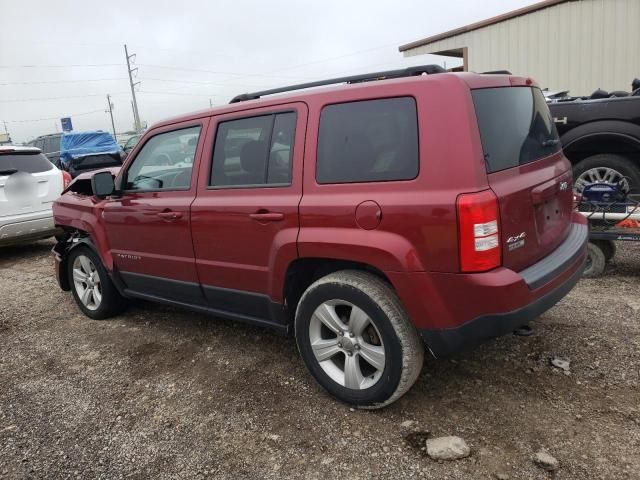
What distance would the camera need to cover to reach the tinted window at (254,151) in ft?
10.1

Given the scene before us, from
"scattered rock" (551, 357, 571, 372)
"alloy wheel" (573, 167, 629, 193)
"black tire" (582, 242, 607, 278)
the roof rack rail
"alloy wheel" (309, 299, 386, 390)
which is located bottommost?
"scattered rock" (551, 357, 571, 372)

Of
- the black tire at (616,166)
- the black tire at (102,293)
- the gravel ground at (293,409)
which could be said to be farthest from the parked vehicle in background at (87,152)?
the black tire at (616,166)

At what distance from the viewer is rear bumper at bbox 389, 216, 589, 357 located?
7.99 ft

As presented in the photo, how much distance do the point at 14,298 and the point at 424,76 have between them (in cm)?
525

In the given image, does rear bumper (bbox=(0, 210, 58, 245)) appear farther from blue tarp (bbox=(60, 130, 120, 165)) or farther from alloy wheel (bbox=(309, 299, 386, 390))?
blue tarp (bbox=(60, 130, 120, 165))

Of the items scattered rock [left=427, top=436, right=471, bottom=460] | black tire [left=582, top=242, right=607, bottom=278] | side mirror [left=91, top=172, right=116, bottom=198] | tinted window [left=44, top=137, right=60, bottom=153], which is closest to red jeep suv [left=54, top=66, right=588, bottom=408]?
scattered rock [left=427, top=436, right=471, bottom=460]

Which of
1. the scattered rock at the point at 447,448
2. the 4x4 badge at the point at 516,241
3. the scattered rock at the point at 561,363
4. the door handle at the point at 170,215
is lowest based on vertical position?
the scattered rock at the point at 447,448

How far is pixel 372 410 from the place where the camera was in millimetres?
2912

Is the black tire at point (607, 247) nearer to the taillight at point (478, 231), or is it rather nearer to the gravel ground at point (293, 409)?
the gravel ground at point (293, 409)

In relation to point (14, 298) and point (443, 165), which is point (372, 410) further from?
point (14, 298)

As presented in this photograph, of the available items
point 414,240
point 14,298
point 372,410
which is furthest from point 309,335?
point 14,298

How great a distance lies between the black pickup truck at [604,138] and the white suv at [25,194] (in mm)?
6825

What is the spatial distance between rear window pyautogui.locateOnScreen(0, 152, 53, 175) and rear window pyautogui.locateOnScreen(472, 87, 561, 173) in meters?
6.78

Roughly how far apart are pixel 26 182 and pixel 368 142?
6259mm
